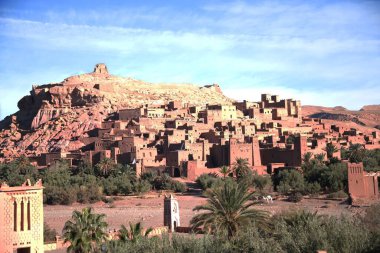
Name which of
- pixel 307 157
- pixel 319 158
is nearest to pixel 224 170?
pixel 307 157

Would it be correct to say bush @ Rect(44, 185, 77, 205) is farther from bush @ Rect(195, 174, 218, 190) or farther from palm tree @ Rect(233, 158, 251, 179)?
palm tree @ Rect(233, 158, 251, 179)

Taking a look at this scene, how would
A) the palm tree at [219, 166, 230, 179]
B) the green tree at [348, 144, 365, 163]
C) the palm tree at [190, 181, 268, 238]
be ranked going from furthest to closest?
1. the green tree at [348, 144, 365, 163]
2. the palm tree at [219, 166, 230, 179]
3. the palm tree at [190, 181, 268, 238]

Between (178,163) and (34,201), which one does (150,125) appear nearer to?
(178,163)

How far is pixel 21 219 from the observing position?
16.7 m

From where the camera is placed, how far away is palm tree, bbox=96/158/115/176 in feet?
148

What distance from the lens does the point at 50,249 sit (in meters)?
23.8

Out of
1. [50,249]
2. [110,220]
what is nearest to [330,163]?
[110,220]

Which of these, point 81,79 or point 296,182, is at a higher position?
point 81,79

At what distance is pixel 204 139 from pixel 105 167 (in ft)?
28.0

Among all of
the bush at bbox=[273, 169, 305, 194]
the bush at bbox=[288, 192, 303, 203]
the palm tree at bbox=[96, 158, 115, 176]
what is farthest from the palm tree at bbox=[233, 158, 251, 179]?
the palm tree at bbox=[96, 158, 115, 176]

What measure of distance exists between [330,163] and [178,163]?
1051 cm

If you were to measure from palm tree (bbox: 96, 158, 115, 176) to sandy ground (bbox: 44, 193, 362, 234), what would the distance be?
3.33 meters

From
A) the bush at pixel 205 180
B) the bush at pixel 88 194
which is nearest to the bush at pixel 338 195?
the bush at pixel 205 180

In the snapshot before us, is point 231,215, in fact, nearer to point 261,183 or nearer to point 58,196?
point 261,183
